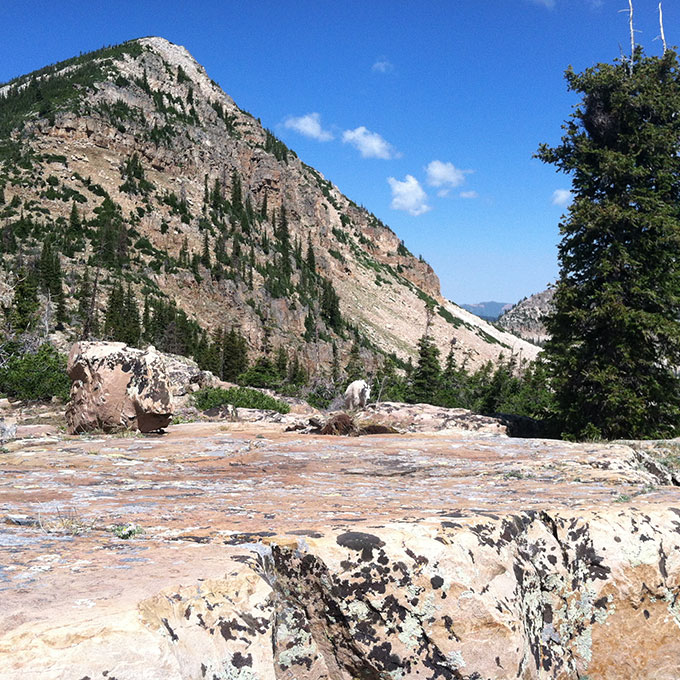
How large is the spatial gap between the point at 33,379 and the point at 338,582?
78.5 feet

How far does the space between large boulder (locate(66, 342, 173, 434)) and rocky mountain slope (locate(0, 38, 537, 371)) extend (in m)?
49.2

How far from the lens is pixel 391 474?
591 centimetres

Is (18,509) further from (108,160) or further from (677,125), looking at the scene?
(108,160)

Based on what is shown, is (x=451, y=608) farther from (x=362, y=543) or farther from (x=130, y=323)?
(x=130, y=323)

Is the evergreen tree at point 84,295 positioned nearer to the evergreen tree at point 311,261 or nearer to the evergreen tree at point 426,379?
the evergreen tree at point 426,379

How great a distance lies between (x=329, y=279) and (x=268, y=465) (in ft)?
381

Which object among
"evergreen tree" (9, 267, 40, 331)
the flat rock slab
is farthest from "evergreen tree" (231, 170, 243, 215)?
the flat rock slab

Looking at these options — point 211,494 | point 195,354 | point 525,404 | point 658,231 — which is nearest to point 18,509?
point 211,494

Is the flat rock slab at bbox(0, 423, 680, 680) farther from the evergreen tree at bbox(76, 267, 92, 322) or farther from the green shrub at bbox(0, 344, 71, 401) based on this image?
the evergreen tree at bbox(76, 267, 92, 322)

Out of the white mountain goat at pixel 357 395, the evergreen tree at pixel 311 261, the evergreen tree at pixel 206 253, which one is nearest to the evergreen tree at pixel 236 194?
the evergreen tree at pixel 206 253

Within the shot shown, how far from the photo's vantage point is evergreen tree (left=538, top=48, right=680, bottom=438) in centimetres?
1309

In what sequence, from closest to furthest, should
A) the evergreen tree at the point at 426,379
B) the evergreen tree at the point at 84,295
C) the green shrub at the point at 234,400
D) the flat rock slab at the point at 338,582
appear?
the flat rock slab at the point at 338,582 < the green shrub at the point at 234,400 < the evergreen tree at the point at 426,379 < the evergreen tree at the point at 84,295

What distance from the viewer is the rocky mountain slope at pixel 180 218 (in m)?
75.2

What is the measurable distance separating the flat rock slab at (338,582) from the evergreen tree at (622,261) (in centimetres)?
950
